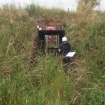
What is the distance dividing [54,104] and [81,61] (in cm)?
263

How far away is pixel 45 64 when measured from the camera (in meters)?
6.17

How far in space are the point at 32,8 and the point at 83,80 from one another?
6561mm

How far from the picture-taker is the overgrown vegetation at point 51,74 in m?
5.29

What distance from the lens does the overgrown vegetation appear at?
5285mm

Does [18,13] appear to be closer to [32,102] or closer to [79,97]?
[79,97]

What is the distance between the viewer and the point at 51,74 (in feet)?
19.5

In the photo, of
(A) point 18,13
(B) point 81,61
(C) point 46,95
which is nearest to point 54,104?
(C) point 46,95

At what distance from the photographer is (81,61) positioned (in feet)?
25.0

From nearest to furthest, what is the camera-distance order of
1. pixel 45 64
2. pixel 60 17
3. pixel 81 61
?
pixel 45 64, pixel 81 61, pixel 60 17

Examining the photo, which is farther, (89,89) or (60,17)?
(60,17)

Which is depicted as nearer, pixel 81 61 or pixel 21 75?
pixel 21 75

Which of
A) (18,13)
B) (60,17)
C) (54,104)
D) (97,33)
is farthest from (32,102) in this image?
(60,17)

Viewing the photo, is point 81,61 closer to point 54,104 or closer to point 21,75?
point 21,75

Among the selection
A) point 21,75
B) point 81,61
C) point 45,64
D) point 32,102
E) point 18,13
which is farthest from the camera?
point 18,13
